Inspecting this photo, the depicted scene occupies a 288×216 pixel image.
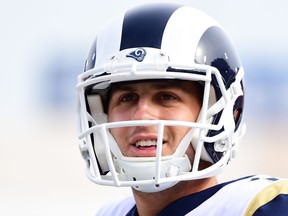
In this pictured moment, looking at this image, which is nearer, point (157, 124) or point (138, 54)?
point (157, 124)

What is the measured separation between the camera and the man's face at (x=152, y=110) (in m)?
1.60

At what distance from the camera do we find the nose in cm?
159

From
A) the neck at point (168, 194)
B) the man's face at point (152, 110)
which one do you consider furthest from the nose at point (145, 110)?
the neck at point (168, 194)

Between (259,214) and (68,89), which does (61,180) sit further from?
(259,214)

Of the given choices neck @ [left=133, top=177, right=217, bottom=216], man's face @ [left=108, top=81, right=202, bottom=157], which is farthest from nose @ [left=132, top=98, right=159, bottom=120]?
neck @ [left=133, top=177, right=217, bottom=216]

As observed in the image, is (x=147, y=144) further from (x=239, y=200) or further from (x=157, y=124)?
(x=239, y=200)

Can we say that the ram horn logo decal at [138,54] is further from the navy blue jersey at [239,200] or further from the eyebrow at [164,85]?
the navy blue jersey at [239,200]

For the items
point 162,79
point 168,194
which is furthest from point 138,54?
point 168,194

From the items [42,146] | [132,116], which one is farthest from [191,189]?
[42,146]

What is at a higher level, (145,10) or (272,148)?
(145,10)

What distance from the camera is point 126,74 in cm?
162

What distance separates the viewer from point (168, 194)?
5.44 ft

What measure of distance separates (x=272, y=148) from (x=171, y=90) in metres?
4.85

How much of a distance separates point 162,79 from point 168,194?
0.25 m
